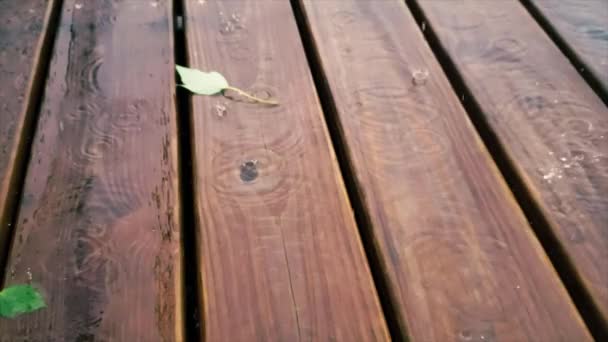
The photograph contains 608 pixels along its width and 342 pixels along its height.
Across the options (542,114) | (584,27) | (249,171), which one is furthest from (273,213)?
(584,27)

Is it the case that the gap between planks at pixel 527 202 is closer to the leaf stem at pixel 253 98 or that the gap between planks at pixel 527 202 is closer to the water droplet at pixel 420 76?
the water droplet at pixel 420 76

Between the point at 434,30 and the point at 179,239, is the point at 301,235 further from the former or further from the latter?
the point at 434,30

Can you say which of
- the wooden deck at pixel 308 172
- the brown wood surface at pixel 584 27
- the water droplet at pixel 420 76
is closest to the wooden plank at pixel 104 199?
the wooden deck at pixel 308 172

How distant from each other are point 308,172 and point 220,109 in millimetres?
173

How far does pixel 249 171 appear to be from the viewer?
761mm

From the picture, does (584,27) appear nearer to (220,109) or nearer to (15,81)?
(220,109)

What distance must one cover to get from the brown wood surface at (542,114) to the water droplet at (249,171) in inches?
13.4

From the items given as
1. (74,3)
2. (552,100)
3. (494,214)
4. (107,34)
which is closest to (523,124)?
(552,100)

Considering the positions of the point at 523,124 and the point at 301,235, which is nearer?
the point at 301,235

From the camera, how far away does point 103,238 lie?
26.8 inches

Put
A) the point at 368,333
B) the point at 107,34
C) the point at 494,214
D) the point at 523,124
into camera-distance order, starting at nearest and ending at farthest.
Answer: the point at 368,333 → the point at 494,214 → the point at 523,124 → the point at 107,34

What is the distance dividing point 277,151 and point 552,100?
423mm

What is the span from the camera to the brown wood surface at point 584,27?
93cm

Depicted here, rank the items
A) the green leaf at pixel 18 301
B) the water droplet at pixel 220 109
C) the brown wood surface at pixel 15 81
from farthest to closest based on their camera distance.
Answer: the water droplet at pixel 220 109
the brown wood surface at pixel 15 81
the green leaf at pixel 18 301
